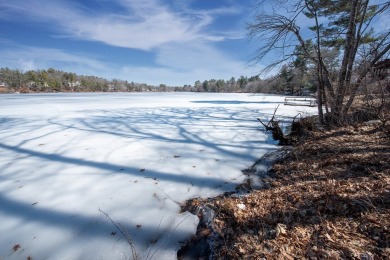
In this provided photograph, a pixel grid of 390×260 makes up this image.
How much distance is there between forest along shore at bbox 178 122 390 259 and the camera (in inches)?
77.7

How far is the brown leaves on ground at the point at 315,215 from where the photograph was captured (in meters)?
1.96

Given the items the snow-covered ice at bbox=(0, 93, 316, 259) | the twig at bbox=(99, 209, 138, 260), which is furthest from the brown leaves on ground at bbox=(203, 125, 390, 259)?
the twig at bbox=(99, 209, 138, 260)

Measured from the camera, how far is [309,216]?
7.93ft

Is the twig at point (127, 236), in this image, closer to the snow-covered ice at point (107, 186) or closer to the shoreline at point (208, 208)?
the snow-covered ice at point (107, 186)

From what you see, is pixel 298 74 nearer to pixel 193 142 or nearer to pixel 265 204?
pixel 193 142

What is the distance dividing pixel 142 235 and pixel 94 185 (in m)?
1.62

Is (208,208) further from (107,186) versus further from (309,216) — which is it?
(107,186)

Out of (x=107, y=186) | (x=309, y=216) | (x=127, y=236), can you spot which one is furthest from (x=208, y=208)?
(x=107, y=186)

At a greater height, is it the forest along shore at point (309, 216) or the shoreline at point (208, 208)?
the forest along shore at point (309, 216)

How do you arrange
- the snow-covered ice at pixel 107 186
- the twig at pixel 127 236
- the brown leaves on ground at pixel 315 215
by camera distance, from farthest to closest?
the snow-covered ice at pixel 107 186
the twig at pixel 127 236
the brown leaves on ground at pixel 315 215

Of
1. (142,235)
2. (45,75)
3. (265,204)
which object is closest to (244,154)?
(265,204)

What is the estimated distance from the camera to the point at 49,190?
11.3ft

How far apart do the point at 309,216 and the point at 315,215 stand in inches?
2.6

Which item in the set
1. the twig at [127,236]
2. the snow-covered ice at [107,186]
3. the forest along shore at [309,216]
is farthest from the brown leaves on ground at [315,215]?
the twig at [127,236]
